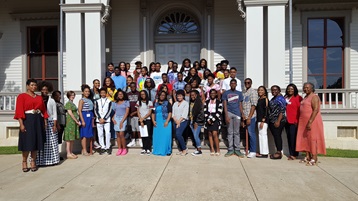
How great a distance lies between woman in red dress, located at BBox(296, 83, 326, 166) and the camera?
7.25m

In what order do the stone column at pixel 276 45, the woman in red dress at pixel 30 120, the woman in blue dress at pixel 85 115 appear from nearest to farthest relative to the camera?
the woman in red dress at pixel 30 120
the woman in blue dress at pixel 85 115
the stone column at pixel 276 45

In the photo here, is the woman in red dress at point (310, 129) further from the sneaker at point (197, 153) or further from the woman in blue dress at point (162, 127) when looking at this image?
the woman in blue dress at point (162, 127)

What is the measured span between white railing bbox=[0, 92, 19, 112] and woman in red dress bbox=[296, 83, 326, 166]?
31.5ft

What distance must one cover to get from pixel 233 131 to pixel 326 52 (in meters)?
6.65

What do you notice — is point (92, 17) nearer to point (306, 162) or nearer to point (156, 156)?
point (156, 156)

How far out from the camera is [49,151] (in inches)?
286

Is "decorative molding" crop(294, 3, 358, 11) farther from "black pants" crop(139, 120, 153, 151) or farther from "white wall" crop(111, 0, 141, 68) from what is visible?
"black pants" crop(139, 120, 153, 151)

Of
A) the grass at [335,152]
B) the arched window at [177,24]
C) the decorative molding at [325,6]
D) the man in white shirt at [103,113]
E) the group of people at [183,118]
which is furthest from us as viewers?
the arched window at [177,24]

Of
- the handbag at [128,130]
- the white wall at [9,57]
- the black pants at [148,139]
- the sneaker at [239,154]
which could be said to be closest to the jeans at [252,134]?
the sneaker at [239,154]

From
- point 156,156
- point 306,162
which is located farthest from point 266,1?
point 156,156

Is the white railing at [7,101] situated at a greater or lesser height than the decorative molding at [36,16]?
lesser

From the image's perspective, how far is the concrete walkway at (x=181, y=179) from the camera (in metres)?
5.14

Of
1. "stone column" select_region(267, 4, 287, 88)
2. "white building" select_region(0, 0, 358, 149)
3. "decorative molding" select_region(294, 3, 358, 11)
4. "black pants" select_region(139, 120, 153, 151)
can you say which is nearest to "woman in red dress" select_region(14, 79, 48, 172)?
"black pants" select_region(139, 120, 153, 151)

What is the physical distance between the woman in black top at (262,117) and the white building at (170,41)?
1782 millimetres
